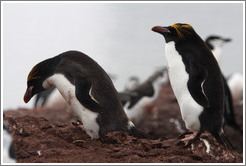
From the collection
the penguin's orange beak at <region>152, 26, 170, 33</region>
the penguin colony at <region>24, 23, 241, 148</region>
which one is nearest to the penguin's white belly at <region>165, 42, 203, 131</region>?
the penguin colony at <region>24, 23, 241, 148</region>

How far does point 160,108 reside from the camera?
606 centimetres

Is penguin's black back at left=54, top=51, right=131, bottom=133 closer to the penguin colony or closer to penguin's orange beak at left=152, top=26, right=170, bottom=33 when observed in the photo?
the penguin colony

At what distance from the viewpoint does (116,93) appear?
2.50 meters

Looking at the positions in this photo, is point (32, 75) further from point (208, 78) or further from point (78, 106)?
point (208, 78)

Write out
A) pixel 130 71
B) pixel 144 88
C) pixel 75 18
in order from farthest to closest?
pixel 130 71 → pixel 144 88 → pixel 75 18

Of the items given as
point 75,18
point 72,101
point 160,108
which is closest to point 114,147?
point 72,101

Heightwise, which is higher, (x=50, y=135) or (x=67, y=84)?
(x=67, y=84)

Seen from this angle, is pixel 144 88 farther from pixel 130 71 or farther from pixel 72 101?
pixel 72 101

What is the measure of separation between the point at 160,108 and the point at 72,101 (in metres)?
3.73

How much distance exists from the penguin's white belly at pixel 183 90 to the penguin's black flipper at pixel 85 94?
515 mm

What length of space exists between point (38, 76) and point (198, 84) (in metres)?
1.01

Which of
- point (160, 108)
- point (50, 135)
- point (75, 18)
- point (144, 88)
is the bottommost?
point (160, 108)

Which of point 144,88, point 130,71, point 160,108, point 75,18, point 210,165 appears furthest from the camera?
point 130,71

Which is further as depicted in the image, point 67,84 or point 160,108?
point 160,108
